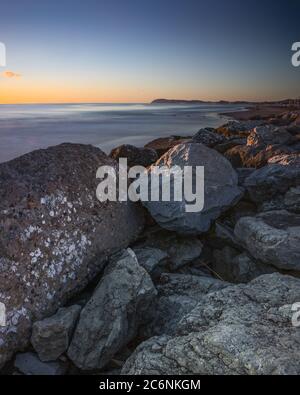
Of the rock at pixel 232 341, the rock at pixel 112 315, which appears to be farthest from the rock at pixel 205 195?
the rock at pixel 232 341

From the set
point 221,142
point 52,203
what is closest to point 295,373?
point 52,203

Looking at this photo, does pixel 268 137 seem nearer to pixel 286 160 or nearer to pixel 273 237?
pixel 286 160

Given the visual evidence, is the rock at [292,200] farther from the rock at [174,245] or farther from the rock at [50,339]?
the rock at [50,339]

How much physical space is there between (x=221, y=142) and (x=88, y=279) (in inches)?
241

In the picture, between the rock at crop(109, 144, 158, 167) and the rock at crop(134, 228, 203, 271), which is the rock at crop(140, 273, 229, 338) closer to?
the rock at crop(134, 228, 203, 271)

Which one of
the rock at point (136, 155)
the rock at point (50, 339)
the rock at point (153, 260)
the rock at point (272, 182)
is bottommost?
the rock at point (50, 339)

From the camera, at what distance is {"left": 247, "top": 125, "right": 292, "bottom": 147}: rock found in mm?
7621

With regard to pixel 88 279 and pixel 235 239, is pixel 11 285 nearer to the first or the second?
pixel 88 279

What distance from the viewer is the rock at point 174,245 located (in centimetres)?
480

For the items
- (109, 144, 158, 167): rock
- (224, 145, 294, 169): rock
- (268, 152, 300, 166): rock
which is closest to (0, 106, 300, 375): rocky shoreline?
(268, 152, 300, 166): rock

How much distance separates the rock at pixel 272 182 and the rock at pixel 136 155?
2486 mm

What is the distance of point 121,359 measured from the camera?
3643mm

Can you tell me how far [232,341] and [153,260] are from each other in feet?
5.82

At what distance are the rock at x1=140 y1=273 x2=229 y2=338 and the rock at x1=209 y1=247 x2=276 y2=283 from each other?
462 millimetres
